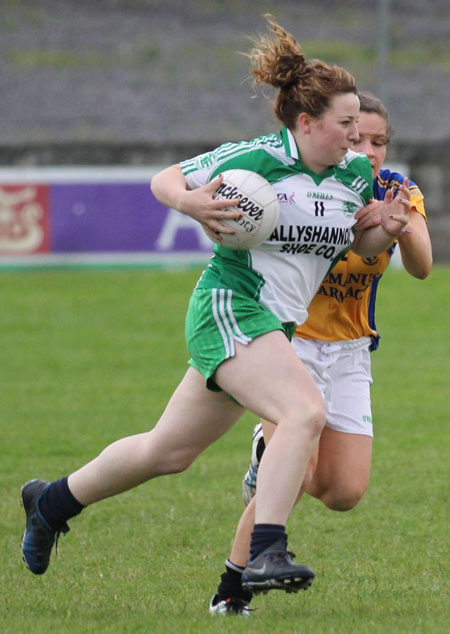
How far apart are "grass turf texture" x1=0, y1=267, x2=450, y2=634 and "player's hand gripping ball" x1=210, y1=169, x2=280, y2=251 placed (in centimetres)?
142

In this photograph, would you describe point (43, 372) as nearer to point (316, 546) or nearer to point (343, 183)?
point (316, 546)

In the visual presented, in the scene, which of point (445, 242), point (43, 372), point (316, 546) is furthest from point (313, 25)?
point (316, 546)

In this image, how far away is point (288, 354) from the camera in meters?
4.53

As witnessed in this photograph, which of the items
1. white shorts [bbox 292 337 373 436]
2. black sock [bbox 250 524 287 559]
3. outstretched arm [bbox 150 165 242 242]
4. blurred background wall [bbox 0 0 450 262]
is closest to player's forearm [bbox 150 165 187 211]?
outstretched arm [bbox 150 165 242 242]

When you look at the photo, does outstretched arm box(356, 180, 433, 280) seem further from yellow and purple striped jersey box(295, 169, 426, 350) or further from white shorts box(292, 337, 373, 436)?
white shorts box(292, 337, 373, 436)

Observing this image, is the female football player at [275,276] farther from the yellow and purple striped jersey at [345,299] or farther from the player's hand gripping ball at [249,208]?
the yellow and purple striped jersey at [345,299]

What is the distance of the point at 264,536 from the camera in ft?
14.3

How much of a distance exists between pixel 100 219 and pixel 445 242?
5.02 m

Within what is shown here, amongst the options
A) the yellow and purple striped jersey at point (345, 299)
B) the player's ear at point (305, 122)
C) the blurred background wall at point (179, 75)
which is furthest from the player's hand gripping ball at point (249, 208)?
the blurred background wall at point (179, 75)

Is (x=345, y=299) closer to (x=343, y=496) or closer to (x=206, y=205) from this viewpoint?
(x=343, y=496)

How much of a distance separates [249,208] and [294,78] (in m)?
0.58

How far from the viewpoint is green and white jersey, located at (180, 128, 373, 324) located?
4.71 m

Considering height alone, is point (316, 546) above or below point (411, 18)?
below

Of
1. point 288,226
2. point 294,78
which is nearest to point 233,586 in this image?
point 288,226
